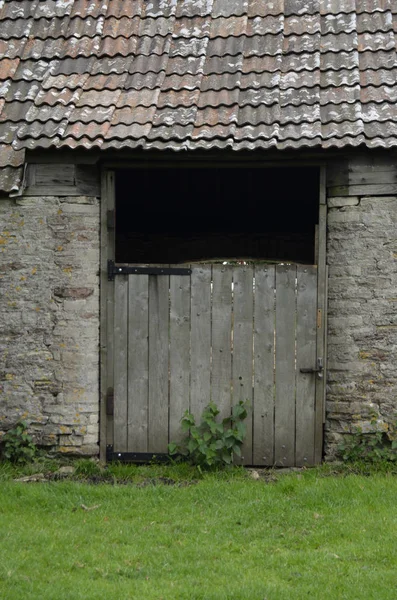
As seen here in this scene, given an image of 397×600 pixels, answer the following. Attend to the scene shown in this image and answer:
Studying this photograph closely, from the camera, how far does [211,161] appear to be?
7203 millimetres

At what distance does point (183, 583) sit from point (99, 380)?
9.46 feet

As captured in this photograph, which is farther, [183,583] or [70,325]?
[70,325]

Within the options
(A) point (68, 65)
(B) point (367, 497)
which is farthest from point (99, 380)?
(A) point (68, 65)

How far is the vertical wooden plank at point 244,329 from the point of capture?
7199mm

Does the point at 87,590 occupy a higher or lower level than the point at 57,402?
lower

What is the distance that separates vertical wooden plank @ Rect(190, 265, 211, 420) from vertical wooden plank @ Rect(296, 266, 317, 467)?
83 centimetres

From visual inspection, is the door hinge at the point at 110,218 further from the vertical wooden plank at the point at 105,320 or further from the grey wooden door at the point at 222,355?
the grey wooden door at the point at 222,355

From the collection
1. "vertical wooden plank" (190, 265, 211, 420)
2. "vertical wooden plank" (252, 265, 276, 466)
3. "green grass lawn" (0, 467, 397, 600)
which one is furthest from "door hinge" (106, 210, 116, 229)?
"green grass lawn" (0, 467, 397, 600)

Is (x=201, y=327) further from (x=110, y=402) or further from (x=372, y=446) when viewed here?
(x=372, y=446)

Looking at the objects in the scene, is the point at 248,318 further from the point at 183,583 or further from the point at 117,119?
the point at 183,583

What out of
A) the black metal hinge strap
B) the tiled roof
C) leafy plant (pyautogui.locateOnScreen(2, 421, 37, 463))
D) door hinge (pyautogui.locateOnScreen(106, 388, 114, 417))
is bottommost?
leafy plant (pyautogui.locateOnScreen(2, 421, 37, 463))

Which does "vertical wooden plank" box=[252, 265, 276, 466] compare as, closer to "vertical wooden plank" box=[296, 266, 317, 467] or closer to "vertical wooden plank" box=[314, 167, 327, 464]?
"vertical wooden plank" box=[296, 266, 317, 467]

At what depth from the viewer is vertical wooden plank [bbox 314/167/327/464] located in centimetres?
711

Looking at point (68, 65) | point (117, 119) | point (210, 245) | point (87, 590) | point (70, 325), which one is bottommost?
point (87, 590)
